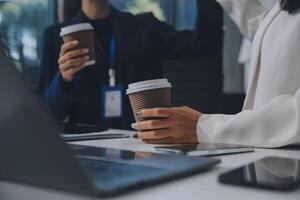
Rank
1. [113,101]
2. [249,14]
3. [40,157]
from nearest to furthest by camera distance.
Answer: [40,157] < [249,14] < [113,101]

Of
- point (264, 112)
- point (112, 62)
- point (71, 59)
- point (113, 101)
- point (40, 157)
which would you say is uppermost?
point (40, 157)

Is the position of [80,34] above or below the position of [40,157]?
below

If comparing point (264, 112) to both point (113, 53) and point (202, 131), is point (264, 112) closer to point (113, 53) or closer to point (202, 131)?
point (202, 131)

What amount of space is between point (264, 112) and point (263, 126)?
3cm

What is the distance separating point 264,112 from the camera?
1.02 metres

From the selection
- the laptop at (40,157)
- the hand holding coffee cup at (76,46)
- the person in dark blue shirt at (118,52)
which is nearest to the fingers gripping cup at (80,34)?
the hand holding coffee cup at (76,46)

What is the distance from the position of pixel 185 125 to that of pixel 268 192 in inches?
21.9

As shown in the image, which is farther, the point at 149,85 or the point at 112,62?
the point at 112,62

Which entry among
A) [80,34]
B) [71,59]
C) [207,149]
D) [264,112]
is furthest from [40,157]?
[71,59]

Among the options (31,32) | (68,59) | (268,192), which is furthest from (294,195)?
(31,32)

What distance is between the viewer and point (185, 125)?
1115 millimetres

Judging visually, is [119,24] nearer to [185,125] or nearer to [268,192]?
[185,125]

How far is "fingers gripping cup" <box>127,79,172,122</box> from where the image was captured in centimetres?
115

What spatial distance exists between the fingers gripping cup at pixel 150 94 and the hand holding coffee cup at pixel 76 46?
0.53 metres
